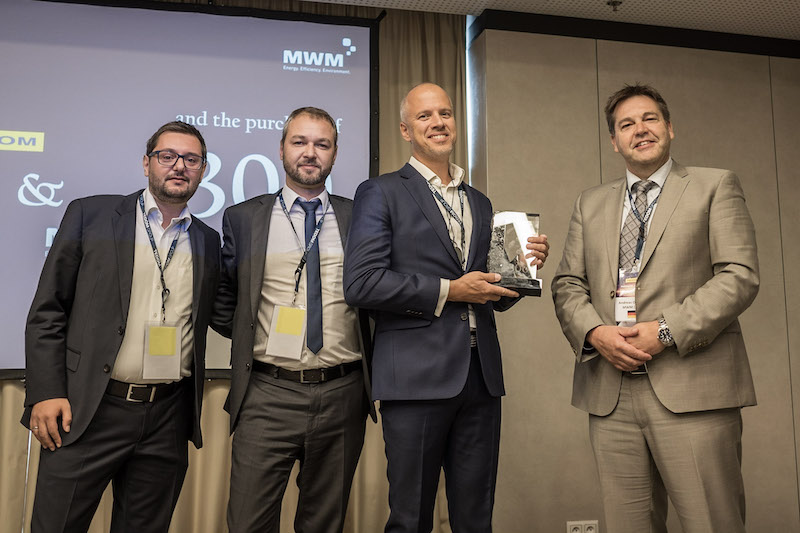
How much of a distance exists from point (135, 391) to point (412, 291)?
1.03 meters

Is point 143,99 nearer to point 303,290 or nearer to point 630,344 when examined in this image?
point 303,290

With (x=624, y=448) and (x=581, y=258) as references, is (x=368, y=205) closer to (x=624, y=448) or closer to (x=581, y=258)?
(x=581, y=258)

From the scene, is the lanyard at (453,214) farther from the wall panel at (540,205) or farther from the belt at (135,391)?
the wall panel at (540,205)

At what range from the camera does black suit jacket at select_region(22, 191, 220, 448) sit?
2264 mm

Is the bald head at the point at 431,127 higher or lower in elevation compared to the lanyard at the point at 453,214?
higher

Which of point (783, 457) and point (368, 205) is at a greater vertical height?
point (368, 205)

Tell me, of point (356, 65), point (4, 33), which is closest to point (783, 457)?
point (356, 65)

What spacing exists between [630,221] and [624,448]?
782 mm

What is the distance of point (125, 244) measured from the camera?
240 centimetres

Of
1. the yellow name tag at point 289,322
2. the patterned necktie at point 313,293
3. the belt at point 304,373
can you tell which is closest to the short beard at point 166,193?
the patterned necktie at point 313,293

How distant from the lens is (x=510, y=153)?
4.11 meters

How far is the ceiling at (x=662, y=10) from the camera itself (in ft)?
13.5

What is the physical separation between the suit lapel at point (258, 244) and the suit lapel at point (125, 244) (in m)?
0.42

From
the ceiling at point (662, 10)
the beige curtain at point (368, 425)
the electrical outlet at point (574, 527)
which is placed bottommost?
the electrical outlet at point (574, 527)
